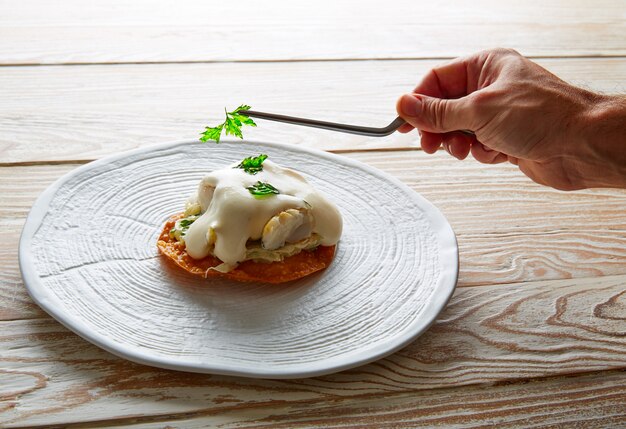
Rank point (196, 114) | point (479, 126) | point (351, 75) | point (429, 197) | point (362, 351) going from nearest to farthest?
point (362, 351), point (479, 126), point (429, 197), point (196, 114), point (351, 75)

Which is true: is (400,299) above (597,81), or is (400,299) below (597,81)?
below

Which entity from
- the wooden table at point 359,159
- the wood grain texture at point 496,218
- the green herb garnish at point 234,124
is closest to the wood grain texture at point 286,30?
the wooden table at point 359,159

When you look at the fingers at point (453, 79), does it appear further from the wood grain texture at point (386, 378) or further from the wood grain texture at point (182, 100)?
the wood grain texture at point (386, 378)

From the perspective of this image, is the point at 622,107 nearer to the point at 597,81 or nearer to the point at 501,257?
the point at 501,257

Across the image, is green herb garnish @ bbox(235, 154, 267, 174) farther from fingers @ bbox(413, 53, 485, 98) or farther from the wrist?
the wrist

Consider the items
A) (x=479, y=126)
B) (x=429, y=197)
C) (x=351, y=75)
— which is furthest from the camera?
(x=351, y=75)

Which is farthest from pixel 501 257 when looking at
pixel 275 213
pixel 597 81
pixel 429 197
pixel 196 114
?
pixel 597 81
